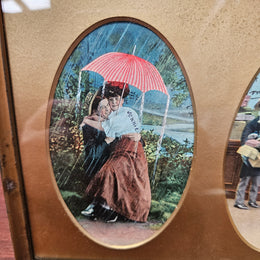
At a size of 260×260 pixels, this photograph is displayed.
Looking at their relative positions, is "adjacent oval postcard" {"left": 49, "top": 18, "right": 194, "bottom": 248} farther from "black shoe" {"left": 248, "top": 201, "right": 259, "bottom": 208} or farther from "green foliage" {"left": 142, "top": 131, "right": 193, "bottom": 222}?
"black shoe" {"left": 248, "top": 201, "right": 259, "bottom": 208}

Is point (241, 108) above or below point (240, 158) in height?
above

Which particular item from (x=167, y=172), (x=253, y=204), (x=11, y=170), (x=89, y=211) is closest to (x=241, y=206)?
(x=253, y=204)

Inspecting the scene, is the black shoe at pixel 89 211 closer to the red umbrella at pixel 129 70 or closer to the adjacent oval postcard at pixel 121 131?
the adjacent oval postcard at pixel 121 131

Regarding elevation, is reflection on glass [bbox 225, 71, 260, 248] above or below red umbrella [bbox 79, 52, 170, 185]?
below

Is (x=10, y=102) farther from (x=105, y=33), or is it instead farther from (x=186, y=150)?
(x=186, y=150)

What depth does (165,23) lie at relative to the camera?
0.60 m

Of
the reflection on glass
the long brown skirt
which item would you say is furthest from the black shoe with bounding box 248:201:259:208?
the long brown skirt

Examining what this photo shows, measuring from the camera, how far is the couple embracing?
67cm

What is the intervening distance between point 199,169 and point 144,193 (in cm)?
22

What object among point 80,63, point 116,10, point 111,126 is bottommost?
point 111,126

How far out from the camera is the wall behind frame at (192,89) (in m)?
0.59

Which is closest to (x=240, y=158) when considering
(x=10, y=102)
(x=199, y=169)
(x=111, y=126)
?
(x=199, y=169)

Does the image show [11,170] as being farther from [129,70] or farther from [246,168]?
[246,168]

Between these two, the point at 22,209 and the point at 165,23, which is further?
the point at 22,209
